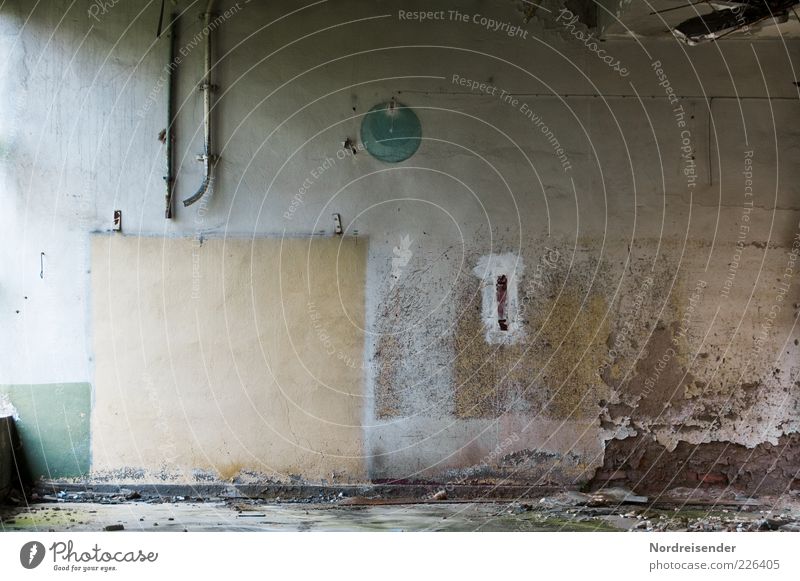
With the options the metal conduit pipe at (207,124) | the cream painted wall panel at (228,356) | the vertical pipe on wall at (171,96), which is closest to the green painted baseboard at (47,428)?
the cream painted wall panel at (228,356)

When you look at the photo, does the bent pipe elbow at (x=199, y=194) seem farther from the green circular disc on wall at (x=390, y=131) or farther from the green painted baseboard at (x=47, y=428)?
the green painted baseboard at (x=47, y=428)

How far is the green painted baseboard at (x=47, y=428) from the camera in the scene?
4.54m

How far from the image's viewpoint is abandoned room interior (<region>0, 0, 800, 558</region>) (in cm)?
457

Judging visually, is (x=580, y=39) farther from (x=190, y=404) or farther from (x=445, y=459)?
(x=190, y=404)

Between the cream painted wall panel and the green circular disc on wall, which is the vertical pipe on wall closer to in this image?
the cream painted wall panel

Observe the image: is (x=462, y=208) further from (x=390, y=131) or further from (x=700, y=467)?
(x=700, y=467)

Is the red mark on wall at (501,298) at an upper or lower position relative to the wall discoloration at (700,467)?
upper

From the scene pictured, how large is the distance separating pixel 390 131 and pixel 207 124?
1.04 meters

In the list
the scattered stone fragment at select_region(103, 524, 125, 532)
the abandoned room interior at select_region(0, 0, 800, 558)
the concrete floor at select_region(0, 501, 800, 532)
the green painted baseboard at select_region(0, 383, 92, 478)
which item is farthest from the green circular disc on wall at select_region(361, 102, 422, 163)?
the scattered stone fragment at select_region(103, 524, 125, 532)

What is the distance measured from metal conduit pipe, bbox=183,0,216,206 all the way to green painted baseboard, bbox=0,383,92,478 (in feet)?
4.37

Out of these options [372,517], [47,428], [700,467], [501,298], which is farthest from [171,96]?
[700,467]

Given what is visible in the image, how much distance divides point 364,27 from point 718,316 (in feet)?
8.72

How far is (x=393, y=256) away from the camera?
15.2 feet

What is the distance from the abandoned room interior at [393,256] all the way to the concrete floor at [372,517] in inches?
8.2
